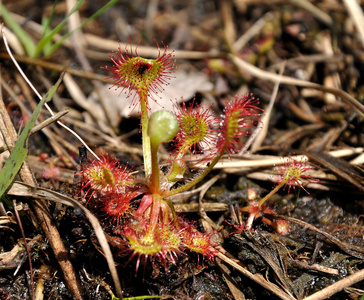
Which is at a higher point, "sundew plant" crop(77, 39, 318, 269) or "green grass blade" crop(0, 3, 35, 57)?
"green grass blade" crop(0, 3, 35, 57)

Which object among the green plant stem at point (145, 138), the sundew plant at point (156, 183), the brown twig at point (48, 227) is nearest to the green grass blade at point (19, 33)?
the brown twig at point (48, 227)

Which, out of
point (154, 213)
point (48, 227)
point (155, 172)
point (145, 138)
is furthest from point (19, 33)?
point (154, 213)

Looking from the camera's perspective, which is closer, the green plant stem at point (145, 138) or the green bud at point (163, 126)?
the green bud at point (163, 126)

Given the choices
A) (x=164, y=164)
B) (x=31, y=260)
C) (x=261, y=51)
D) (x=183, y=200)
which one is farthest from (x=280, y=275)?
(x=261, y=51)

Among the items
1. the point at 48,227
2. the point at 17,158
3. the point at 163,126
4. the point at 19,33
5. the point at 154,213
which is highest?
the point at 19,33

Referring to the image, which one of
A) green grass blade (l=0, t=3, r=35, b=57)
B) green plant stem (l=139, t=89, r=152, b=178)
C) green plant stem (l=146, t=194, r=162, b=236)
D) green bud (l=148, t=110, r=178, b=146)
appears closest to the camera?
green bud (l=148, t=110, r=178, b=146)

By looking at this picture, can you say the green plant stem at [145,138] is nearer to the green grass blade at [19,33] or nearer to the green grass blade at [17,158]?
the green grass blade at [17,158]

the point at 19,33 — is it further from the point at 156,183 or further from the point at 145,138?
the point at 156,183

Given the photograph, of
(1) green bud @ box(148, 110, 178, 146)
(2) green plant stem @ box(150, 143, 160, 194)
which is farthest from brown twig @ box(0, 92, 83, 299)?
(1) green bud @ box(148, 110, 178, 146)

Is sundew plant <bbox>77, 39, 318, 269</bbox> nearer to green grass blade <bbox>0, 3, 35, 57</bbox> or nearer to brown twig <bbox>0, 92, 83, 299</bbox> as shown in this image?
brown twig <bbox>0, 92, 83, 299</bbox>

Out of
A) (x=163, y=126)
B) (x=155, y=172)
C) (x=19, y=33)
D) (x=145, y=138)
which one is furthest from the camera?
(x=19, y=33)

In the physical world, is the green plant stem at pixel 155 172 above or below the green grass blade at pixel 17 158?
below

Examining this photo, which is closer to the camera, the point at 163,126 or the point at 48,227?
the point at 163,126
